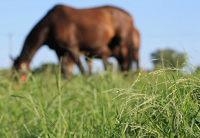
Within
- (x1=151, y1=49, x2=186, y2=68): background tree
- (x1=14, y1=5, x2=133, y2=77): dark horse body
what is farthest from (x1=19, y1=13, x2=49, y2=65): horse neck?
(x1=151, y1=49, x2=186, y2=68): background tree

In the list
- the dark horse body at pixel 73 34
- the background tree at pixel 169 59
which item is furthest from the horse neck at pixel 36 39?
the background tree at pixel 169 59

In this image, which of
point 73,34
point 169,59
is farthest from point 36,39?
point 169,59

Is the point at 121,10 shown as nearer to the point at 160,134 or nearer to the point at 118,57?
the point at 118,57

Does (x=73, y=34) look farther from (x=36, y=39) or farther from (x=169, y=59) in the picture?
(x=169, y=59)

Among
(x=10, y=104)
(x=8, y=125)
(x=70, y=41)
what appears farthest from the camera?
(x=70, y=41)

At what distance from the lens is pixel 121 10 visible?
1002cm

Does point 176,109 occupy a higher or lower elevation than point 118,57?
higher

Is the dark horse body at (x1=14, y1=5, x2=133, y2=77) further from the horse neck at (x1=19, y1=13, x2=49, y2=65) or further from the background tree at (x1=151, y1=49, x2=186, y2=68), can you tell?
the background tree at (x1=151, y1=49, x2=186, y2=68)

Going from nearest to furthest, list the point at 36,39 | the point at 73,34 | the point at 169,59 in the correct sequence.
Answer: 1. the point at 169,59
2. the point at 73,34
3. the point at 36,39

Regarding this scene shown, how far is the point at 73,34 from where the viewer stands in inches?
349

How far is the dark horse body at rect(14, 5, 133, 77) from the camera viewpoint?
875 centimetres

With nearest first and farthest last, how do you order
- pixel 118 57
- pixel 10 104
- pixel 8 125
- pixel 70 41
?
pixel 8 125, pixel 10 104, pixel 70 41, pixel 118 57

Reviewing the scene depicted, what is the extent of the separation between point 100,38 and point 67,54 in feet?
3.09

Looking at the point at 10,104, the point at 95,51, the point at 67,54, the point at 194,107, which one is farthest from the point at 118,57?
the point at 194,107
